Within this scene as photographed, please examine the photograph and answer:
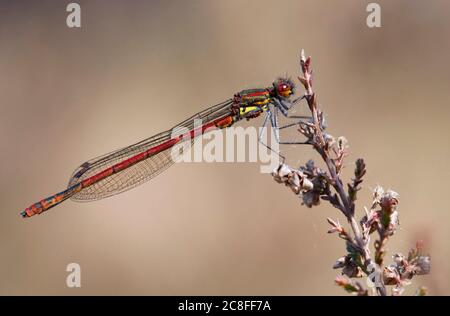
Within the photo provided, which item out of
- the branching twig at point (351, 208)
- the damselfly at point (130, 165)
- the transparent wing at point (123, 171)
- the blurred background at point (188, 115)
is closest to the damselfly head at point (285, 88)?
the damselfly at point (130, 165)

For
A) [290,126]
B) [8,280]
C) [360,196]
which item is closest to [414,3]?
[360,196]

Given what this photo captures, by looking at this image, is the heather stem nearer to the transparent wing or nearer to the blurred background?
the transparent wing

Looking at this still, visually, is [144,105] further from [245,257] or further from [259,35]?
[245,257]

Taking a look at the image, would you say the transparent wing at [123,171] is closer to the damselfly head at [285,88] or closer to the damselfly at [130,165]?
the damselfly at [130,165]

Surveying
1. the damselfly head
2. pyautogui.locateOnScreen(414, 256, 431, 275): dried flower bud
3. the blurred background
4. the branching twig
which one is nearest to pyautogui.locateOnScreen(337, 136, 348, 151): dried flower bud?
the branching twig

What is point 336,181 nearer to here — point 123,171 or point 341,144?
point 341,144

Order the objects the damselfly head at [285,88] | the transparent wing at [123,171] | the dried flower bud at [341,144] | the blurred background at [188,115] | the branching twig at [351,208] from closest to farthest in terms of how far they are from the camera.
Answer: the branching twig at [351,208] < the dried flower bud at [341,144] < the damselfly head at [285,88] < the transparent wing at [123,171] < the blurred background at [188,115]

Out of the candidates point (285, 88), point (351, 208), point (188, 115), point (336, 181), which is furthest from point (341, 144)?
point (188, 115)

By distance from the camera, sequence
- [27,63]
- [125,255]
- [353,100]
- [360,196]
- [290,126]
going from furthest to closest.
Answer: [27,63], [353,100], [125,255], [360,196], [290,126]
